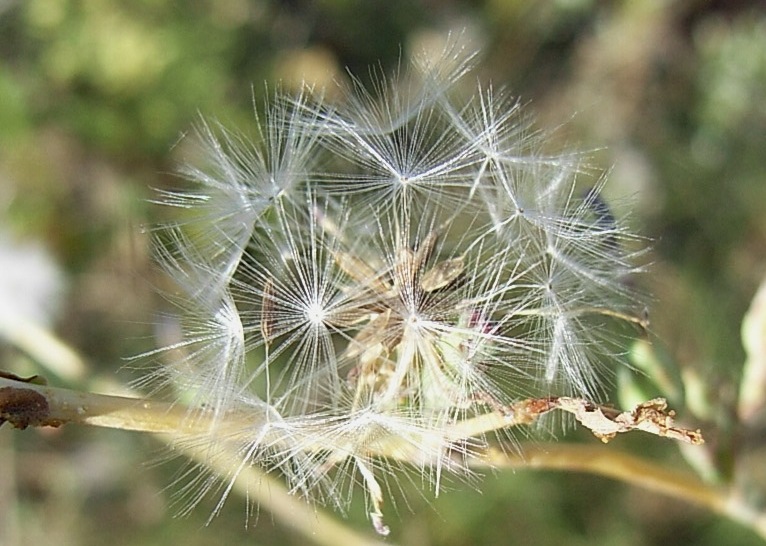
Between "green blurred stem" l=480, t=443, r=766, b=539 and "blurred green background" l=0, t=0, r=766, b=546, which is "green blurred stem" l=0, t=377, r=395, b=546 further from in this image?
"blurred green background" l=0, t=0, r=766, b=546

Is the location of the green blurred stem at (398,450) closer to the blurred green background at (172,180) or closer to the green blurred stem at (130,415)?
the green blurred stem at (130,415)

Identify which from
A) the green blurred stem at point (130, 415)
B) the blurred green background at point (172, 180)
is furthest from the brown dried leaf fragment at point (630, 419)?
the blurred green background at point (172, 180)

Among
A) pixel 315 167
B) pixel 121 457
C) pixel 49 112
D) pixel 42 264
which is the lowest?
pixel 121 457

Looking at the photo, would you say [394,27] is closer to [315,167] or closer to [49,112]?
[49,112]

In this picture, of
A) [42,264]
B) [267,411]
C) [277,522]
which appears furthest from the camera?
[42,264]

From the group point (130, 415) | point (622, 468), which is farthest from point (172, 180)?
point (622, 468)

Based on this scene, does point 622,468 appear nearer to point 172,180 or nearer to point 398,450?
point 398,450

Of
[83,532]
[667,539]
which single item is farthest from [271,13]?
[667,539]
